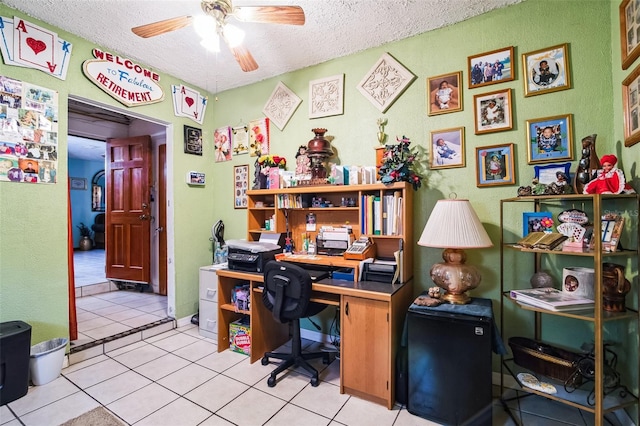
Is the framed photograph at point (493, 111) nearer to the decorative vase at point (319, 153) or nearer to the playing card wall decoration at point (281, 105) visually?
the decorative vase at point (319, 153)

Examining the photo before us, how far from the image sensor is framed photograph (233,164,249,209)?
11.2 feet

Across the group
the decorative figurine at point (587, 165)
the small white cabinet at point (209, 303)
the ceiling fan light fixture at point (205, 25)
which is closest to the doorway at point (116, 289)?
the small white cabinet at point (209, 303)

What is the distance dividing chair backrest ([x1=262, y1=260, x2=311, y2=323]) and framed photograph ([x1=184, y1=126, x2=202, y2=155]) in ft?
6.62

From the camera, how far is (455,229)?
183cm

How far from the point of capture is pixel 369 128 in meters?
2.66

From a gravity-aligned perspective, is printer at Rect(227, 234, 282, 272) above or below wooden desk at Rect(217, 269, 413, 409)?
above

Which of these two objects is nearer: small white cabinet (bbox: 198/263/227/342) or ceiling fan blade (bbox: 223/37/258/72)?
ceiling fan blade (bbox: 223/37/258/72)

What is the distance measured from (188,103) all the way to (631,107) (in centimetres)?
378

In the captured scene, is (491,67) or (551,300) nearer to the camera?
(551,300)

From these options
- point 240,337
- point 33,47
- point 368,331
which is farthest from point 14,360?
point 368,331

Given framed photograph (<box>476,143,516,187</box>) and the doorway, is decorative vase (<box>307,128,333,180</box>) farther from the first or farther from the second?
the doorway

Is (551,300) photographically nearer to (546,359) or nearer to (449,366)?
(546,359)

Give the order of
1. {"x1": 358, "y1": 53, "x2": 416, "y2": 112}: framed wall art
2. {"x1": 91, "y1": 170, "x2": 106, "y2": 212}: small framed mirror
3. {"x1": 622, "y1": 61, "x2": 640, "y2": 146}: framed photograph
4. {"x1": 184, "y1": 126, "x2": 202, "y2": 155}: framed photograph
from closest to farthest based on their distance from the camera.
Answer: {"x1": 622, "y1": 61, "x2": 640, "y2": 146}: framed photograph
{"x1": 358, "y1": 53, "x2": 416, "y2": 112}: framed wall art
{"x1": 184, "y1": 126, "x2": 202, "y2": 155}: framed photograph
{"x1": 91, "y1": 170, "x2": 106, "y2": 212}: small framed mirror

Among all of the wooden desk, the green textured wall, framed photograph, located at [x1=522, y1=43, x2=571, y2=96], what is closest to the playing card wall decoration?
the green textured wall
